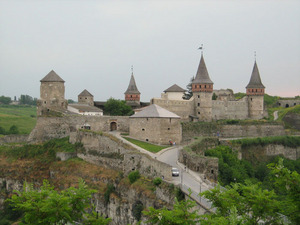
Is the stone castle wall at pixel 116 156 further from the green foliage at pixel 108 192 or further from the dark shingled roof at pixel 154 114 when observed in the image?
the dark shingled roof at pixel 154 114

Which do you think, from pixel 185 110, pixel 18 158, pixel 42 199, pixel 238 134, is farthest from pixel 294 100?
pixel 42 199

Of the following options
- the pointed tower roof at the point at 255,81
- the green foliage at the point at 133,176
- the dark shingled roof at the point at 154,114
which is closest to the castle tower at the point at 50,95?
the dark shingled roof at the point at 154,114

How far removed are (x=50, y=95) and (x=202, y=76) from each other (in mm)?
24414

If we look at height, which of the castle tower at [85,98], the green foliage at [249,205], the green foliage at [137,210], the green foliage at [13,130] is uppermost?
the castle tower at [85,98]

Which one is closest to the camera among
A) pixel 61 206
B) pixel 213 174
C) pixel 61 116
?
pixel 61 206

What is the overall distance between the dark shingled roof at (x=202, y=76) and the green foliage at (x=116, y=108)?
11.9 m

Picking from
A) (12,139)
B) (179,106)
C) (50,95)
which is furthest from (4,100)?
(179,106)

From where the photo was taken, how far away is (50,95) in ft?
176

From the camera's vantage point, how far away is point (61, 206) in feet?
55.9

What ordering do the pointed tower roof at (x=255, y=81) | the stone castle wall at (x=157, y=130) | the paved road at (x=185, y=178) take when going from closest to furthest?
the paved road at (x=185, y=178) < the stone castle wall at (x=157, y=130) < the pointed tower roof at (x=255, y=81)

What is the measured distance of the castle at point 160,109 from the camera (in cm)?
4522

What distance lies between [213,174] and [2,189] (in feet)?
85.2

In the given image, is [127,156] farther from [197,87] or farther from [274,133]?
[274,133]

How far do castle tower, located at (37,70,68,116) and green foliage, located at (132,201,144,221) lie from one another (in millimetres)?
26132
